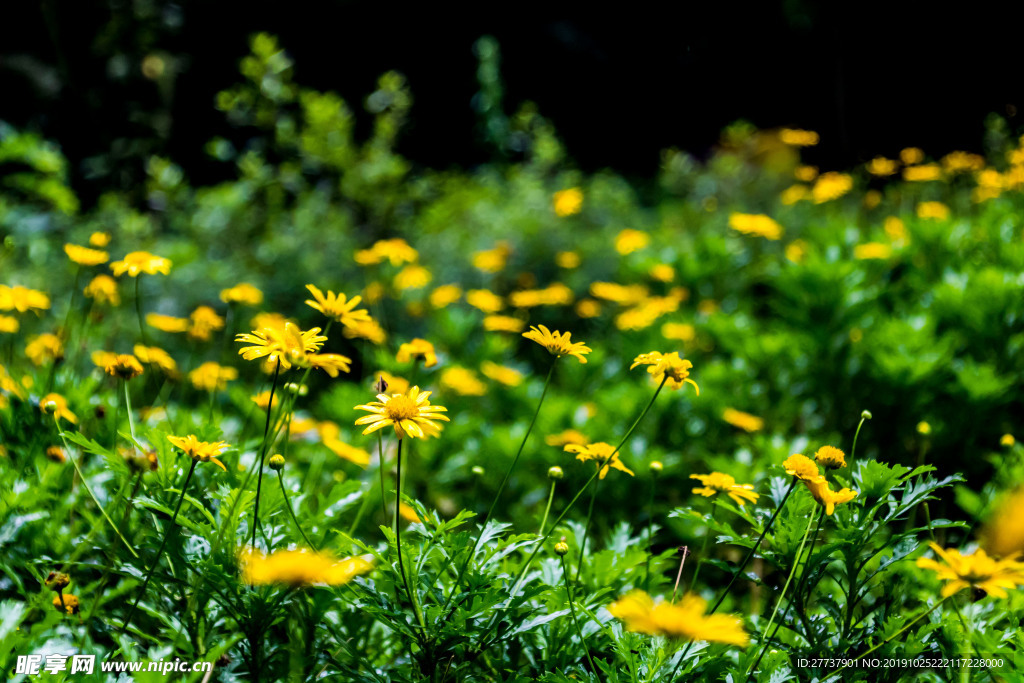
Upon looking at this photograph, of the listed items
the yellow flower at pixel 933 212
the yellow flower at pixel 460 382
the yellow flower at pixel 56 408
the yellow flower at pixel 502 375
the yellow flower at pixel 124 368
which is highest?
the yellow flower at pixel 933 212

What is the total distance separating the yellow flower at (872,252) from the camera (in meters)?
2.49

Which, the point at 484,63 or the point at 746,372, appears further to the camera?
the point at 484,63

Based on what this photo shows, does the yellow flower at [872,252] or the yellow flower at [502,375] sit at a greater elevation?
the yellow flower at [872,252]

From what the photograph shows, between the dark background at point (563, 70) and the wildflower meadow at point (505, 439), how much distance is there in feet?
4.55

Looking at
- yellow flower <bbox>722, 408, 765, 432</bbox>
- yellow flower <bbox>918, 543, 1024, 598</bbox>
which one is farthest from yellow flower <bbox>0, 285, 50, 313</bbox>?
yellow flower <bbox>722, 408, 765, 432</bbox>

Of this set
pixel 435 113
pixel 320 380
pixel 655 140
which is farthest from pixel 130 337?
pixel 655 140

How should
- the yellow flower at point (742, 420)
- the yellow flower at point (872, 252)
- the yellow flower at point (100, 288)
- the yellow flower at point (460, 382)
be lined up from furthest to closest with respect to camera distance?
the yellow flower at point (872, 252), the yellow flower at point (460, 382), the yellow flower at point (742, 420), the yellow flower at point (100, 288)

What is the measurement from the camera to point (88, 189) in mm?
5363

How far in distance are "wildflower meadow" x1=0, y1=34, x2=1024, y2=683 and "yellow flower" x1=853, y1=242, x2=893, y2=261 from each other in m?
0.01

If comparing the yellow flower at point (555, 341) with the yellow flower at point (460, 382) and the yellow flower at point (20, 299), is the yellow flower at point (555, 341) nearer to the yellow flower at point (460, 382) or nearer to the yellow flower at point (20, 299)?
the yellow flower at point (460, 382)

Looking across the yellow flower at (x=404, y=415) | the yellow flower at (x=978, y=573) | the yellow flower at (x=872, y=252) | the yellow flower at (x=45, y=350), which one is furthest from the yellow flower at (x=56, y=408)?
the yellow flower at (x=872, y=252)

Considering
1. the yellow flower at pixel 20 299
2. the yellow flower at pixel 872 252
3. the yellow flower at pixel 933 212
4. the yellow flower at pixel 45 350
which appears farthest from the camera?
the yellow flower at pixel 933 212

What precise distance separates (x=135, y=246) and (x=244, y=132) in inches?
122

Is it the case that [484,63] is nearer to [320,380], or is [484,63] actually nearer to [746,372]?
[320,380]
